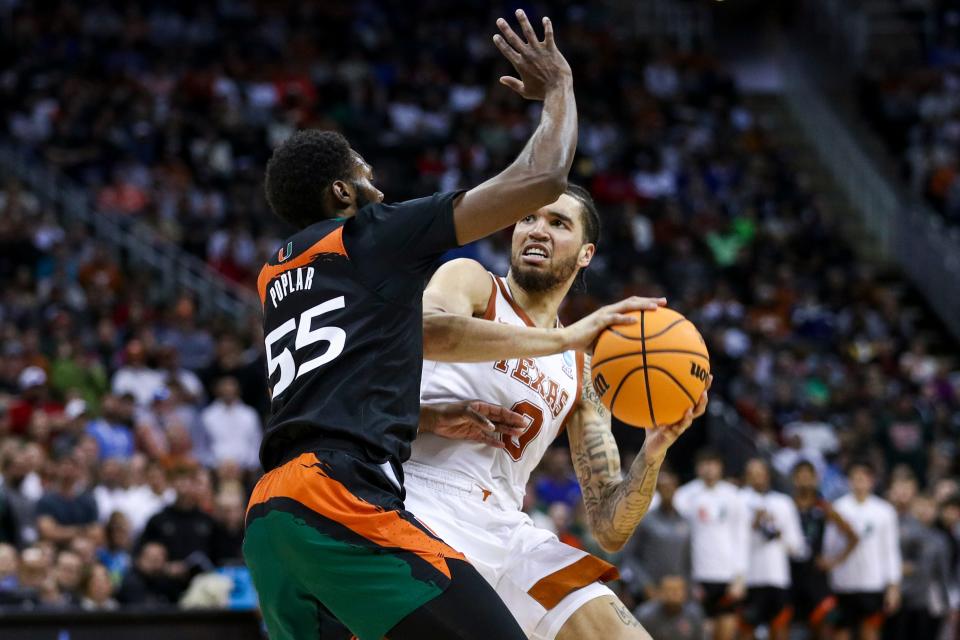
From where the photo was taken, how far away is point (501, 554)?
5371 millimetres

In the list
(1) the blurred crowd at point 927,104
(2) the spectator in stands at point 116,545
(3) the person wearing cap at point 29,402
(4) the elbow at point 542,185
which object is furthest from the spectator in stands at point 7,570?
(1) the blurred crowd at point 927,104

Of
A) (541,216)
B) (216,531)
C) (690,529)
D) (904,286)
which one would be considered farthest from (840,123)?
(541,216)

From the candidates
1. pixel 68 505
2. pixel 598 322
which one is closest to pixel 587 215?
pixel 598 322

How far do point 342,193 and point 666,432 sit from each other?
1.44 m

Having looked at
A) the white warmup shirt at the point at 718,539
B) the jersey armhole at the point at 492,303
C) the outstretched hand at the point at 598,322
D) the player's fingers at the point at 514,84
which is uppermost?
the player's fingers at the point at 514,84

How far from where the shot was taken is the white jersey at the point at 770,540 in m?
13.3

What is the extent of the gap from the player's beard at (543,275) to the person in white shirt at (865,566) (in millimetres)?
8864

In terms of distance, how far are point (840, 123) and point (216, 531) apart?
16580mm

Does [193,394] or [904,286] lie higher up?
[193,394]

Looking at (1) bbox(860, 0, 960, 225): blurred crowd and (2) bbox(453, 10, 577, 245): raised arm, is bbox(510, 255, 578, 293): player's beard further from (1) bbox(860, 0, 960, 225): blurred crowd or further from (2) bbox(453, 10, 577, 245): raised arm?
(1) bbox(860, 0, 960, 225): blurred crowd

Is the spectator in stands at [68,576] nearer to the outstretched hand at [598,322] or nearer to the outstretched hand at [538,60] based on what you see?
the outstretched hand at [598,322]

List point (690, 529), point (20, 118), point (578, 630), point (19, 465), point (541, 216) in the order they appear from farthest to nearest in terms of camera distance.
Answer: point (20, 118) → point (690, 529) → point (19, 465) → point (541, 216) → point (578, 630)

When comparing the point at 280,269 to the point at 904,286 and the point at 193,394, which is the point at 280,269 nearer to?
the point at 193,394

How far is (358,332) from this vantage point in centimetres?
418
